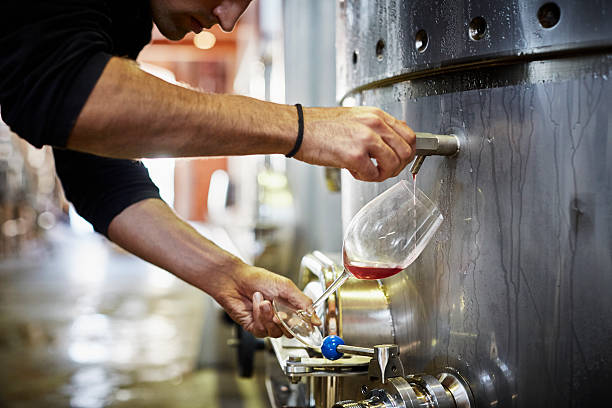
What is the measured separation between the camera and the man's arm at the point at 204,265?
3.81ft

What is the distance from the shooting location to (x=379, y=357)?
3.12 feet

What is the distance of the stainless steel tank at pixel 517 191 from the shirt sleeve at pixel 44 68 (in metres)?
0.45

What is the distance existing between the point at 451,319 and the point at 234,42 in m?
11.6

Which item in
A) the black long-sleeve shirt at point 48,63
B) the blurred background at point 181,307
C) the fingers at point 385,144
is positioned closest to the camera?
the black long-sleeve shirt at point 48,63

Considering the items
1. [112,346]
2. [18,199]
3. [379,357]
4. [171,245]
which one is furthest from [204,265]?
[18,199]

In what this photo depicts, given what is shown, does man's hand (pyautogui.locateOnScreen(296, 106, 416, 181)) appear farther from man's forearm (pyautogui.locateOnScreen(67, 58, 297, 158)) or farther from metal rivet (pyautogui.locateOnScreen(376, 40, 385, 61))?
metal rivet (pyautogui.locateOnScreen(376, 40, 385, 61))

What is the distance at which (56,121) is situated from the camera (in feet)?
2.41

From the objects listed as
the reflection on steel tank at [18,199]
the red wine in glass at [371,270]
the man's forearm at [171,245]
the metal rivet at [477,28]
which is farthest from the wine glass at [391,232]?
the reflection on steel tank at [18,199]

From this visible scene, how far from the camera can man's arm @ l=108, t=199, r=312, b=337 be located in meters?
1.16

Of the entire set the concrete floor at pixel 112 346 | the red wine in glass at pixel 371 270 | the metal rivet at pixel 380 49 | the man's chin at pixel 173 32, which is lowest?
the concrete floor at pixel 112 346

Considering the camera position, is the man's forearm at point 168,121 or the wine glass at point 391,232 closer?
the man's forearm at point 168,121

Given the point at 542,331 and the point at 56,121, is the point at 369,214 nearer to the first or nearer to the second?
the point at 542,331

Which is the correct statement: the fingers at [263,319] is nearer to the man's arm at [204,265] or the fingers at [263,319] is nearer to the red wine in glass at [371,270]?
the man's arm at [204,265]

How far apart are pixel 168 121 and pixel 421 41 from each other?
0.38 meters
